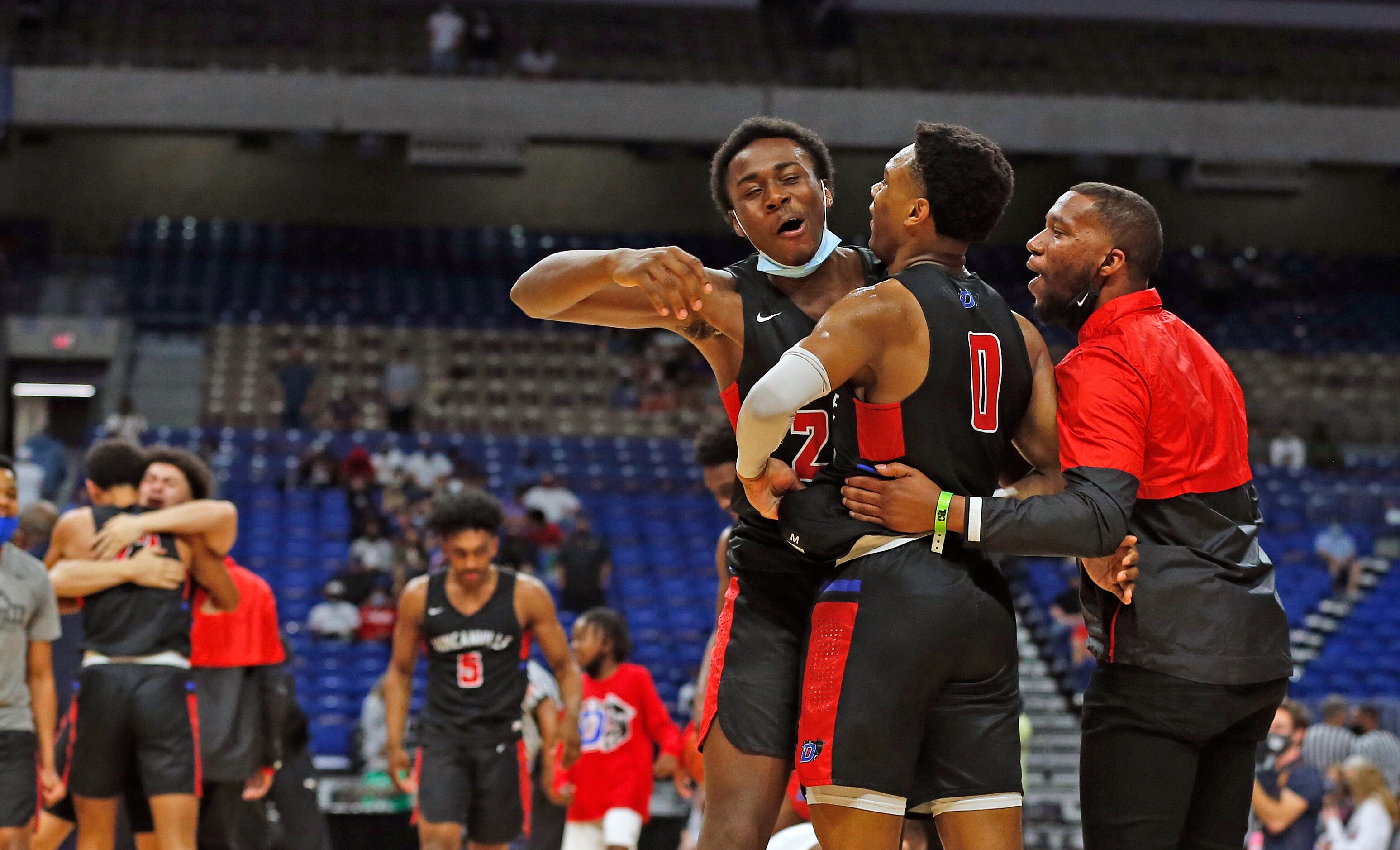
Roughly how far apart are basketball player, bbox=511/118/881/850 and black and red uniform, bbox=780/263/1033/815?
19 cm

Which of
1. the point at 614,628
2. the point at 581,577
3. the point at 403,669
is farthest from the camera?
the point at 581,577

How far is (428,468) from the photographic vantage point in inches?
611

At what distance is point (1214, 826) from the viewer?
10.8 feet

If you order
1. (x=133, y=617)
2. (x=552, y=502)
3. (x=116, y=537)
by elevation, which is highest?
(x=552, y=502)

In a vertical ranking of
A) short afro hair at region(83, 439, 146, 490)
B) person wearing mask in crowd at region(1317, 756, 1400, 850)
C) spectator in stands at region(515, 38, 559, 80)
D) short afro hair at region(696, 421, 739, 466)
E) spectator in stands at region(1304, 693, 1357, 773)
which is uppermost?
spectator in stands at region(515, 38, 559, 80)

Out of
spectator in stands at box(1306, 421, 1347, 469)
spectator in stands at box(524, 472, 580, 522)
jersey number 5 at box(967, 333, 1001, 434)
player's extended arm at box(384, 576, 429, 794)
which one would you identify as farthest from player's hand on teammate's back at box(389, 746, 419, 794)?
spectator in stands at box(1306, 421, 1347, 469)

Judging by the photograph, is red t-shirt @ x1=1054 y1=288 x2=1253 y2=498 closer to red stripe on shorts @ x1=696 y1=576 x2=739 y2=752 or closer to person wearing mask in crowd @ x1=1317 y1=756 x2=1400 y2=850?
red stripe on shorts @ x1=696 y1=576 x2=739 y2=752

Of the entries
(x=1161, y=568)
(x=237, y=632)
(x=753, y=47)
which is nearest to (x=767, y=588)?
(x=1161, y=568)

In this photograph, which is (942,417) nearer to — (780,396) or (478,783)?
(780,396)

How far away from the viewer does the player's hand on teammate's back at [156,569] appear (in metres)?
5.93

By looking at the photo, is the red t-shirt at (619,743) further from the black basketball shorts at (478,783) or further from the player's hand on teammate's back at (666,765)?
the black basketball shorts at (478,783)

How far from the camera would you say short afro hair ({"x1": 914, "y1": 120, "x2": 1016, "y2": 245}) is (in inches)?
123

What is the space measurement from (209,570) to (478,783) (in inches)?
62.4

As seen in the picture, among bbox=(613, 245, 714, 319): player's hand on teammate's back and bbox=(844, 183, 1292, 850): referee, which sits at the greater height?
bbox=(613, 245, 714, 319): player's hand on teammate's back
